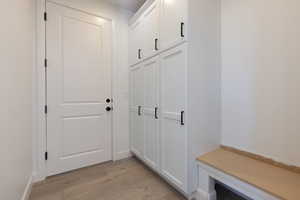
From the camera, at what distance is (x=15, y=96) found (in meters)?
1.37

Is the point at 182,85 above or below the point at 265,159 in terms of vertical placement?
above

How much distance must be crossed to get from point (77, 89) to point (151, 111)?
118cm

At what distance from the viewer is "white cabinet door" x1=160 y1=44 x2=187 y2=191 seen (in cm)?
157

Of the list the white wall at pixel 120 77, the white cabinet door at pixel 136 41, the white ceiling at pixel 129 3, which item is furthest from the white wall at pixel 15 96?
the white cabinet door at pixel 136 41

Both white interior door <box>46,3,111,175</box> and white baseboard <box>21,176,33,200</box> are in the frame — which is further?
white interior door <box>46,3,111,175</box>

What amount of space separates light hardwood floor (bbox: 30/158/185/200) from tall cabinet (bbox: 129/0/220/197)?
170 millimetres

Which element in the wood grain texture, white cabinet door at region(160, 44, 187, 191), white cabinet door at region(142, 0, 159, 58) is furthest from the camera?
white cabinet door at region(142, 0, 159, 58)

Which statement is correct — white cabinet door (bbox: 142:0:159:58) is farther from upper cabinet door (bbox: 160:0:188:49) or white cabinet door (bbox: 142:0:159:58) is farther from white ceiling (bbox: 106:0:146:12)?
white ceiling (bbox: 106:0:146:12)

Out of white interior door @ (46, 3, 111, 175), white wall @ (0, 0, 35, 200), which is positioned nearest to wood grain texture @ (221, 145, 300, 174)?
white interior door @ (46, 3, 111, 175)

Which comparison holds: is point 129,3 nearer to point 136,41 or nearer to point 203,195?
point 136,41

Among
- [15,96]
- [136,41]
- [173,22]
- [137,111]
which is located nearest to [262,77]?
[173,22]

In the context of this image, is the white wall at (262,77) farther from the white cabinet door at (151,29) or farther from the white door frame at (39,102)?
the white door frame at (39,102)

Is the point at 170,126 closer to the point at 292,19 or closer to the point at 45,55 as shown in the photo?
the point at 292,19

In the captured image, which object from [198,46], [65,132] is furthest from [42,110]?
[198,46]
